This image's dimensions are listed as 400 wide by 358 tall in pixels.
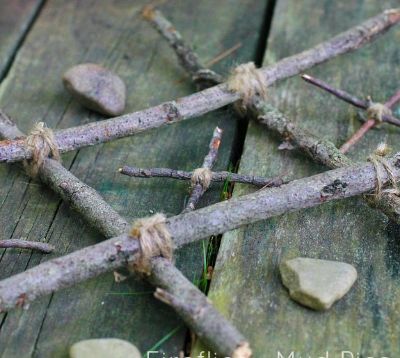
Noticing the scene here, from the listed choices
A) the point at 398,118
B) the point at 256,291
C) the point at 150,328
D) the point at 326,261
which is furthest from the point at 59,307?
the point at 398,118

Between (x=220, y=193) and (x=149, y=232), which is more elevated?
(x=220, y=193)

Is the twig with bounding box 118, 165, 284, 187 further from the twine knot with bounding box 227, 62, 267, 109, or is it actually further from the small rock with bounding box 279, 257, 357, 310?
the twine knot with bounding box 227, 62, 267, 109

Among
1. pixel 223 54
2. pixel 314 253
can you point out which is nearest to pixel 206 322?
pixel 314 253

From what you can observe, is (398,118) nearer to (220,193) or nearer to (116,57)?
(220,193)

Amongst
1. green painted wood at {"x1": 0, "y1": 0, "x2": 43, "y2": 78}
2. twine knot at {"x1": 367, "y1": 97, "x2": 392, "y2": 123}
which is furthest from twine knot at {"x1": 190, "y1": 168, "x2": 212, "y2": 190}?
green painted wood at {"x1": 0, "y1": 0, "x2": 43, "y2": 78}

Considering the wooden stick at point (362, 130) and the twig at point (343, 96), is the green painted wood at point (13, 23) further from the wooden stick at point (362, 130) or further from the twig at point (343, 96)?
the wooden stick at point (362, 130)
